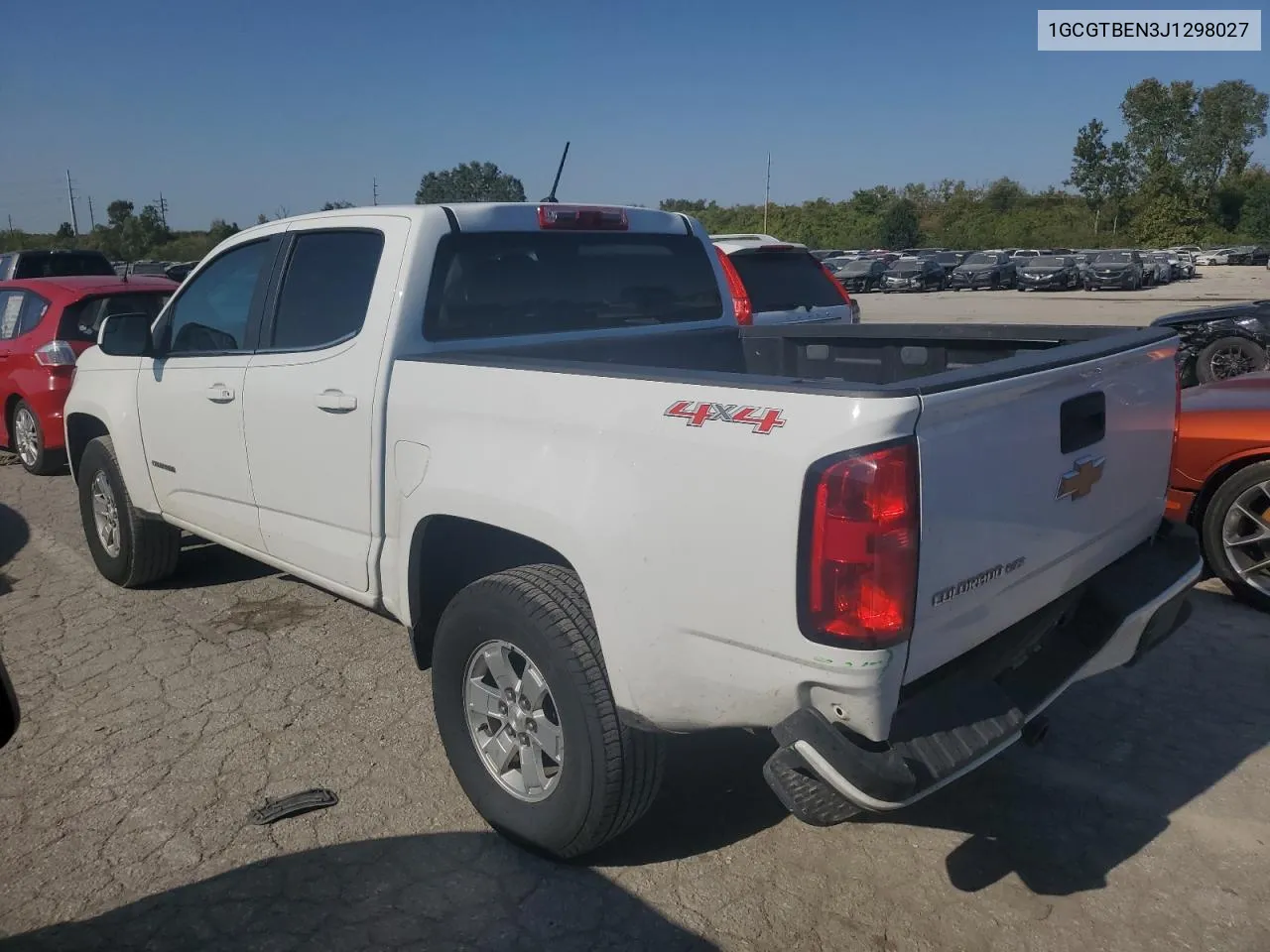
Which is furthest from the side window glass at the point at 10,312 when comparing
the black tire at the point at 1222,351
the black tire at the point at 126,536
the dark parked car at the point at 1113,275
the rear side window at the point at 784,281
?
the dark parked car at the point at 1113,275

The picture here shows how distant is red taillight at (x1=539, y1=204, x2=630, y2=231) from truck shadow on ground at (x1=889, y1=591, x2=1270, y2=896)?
2.46m

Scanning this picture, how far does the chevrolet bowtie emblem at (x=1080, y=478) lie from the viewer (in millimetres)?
2711

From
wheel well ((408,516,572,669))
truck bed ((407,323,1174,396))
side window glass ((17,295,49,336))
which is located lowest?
wheel well ((408,516,572,669))

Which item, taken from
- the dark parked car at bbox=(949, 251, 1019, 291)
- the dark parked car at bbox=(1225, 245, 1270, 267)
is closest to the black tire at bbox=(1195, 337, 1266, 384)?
the dark parked car at bbox=(949, 251, 1019, 291)

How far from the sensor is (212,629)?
499cm

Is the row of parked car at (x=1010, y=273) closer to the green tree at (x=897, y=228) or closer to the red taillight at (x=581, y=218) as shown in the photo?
the green tree at (x=897, y=228)

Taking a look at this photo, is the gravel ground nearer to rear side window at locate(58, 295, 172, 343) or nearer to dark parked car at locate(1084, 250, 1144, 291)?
rear side window at locate(58, 295, 172, 343)

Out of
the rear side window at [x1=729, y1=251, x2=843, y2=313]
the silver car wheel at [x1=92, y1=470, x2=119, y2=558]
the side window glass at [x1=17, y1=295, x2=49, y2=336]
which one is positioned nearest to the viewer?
the silver car wheel at [x1=92, y1=470, x2=119, y2=558]

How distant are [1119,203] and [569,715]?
8905 cm

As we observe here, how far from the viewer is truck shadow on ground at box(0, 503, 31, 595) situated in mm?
6080

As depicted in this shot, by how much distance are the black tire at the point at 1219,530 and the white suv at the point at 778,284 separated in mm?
4245

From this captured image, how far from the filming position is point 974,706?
8.06ft

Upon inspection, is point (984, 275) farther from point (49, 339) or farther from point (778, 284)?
point (49, 339)

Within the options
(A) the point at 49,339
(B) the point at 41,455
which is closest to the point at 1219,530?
(A) the point at 49,339
